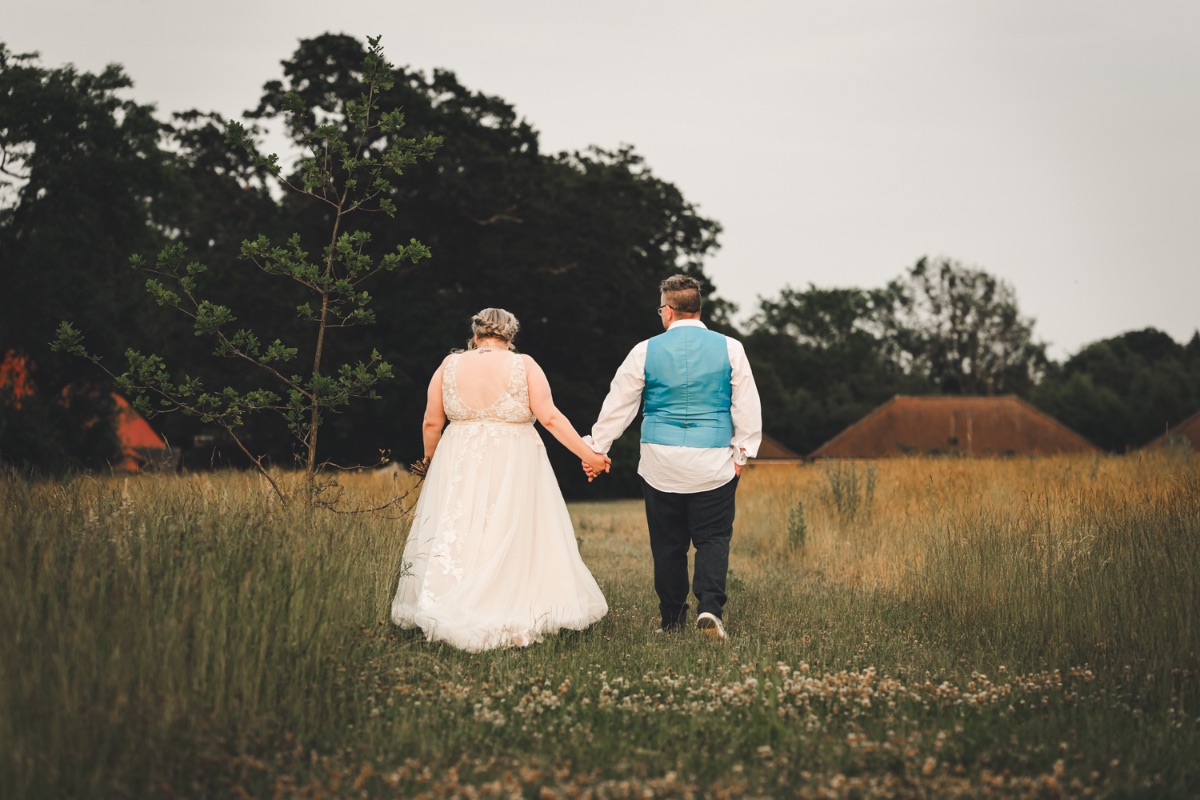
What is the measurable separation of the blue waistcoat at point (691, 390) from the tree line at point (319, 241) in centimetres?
991

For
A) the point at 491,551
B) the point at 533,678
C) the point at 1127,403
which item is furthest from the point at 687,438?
the point at 1127,403

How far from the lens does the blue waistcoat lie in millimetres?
7352

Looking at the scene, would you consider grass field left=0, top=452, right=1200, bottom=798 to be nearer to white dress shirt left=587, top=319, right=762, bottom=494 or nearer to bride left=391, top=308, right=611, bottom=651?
bride left=391, top=308, right=611, bottom=651

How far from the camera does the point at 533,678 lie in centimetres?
550

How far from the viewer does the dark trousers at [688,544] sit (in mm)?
7277

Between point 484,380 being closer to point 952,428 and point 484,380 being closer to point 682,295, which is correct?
point 682,295

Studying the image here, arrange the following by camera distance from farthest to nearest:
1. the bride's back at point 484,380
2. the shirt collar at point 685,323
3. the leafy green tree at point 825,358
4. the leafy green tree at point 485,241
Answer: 1. the leafy green tree at point 825,358
2. the leafy green tree at point 485,241
3. the shirt collar at point 685,323
4. the bride's back at point 484,380

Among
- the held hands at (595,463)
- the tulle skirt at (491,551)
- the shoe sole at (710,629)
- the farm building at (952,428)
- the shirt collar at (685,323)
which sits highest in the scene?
the farm building at (952,428)

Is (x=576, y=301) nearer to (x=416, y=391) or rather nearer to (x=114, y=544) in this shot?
→ (x=416, y=391)

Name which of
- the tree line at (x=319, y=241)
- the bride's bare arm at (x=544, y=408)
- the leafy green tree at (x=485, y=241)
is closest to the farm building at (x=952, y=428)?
the tree line at (x=319, y=241)

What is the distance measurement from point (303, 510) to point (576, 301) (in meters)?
29.8

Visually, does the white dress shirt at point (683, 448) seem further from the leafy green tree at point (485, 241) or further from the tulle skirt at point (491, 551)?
the leafy green tree at point (485, 241)

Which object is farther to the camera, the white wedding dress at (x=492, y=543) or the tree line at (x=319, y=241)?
the tree line at (x=319, y=241)

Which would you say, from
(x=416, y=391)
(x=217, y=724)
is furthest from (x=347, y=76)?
(x=217, y=724)
